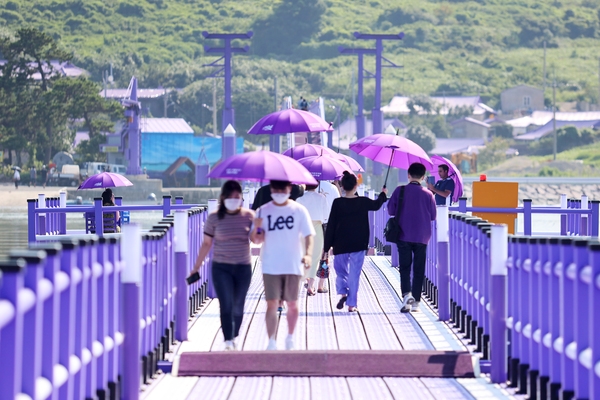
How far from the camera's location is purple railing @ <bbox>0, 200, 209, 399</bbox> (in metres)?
4.99

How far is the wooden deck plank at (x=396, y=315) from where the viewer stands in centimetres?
1009

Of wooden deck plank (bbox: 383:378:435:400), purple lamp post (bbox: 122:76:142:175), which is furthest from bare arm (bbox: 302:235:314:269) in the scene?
purple lamp post (bbox: 122:76:142:175)

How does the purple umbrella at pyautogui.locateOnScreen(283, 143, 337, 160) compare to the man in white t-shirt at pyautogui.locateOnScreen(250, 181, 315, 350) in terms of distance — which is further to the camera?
the purple umbrella at pyautogui.locateOnScreen(283, 143, 337, 160)

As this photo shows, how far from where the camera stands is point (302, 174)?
9625 millimetres

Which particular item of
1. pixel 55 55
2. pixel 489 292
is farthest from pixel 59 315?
pixel 55 55

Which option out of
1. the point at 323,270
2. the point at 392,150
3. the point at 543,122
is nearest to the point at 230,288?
the point at 323,270

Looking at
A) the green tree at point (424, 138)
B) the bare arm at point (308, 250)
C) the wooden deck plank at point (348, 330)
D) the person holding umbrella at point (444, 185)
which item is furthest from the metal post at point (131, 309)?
the green tree at point (424, 138)

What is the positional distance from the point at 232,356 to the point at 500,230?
2.22 meters

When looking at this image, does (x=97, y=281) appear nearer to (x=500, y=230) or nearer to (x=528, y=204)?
(x=500, y=230)

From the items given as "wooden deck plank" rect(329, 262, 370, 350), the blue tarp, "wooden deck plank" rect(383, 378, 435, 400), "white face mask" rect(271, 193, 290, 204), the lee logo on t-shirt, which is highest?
the blue tarp

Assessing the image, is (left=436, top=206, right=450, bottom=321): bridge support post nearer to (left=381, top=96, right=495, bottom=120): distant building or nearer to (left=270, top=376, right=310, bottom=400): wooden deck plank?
(left=270, top=376, right=310, bottom=400): wooden deck plank

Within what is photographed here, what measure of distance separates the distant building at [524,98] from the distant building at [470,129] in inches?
849

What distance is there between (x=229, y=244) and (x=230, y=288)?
1.30 feet

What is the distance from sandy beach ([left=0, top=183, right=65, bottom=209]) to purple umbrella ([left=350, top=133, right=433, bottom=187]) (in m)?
51.3
